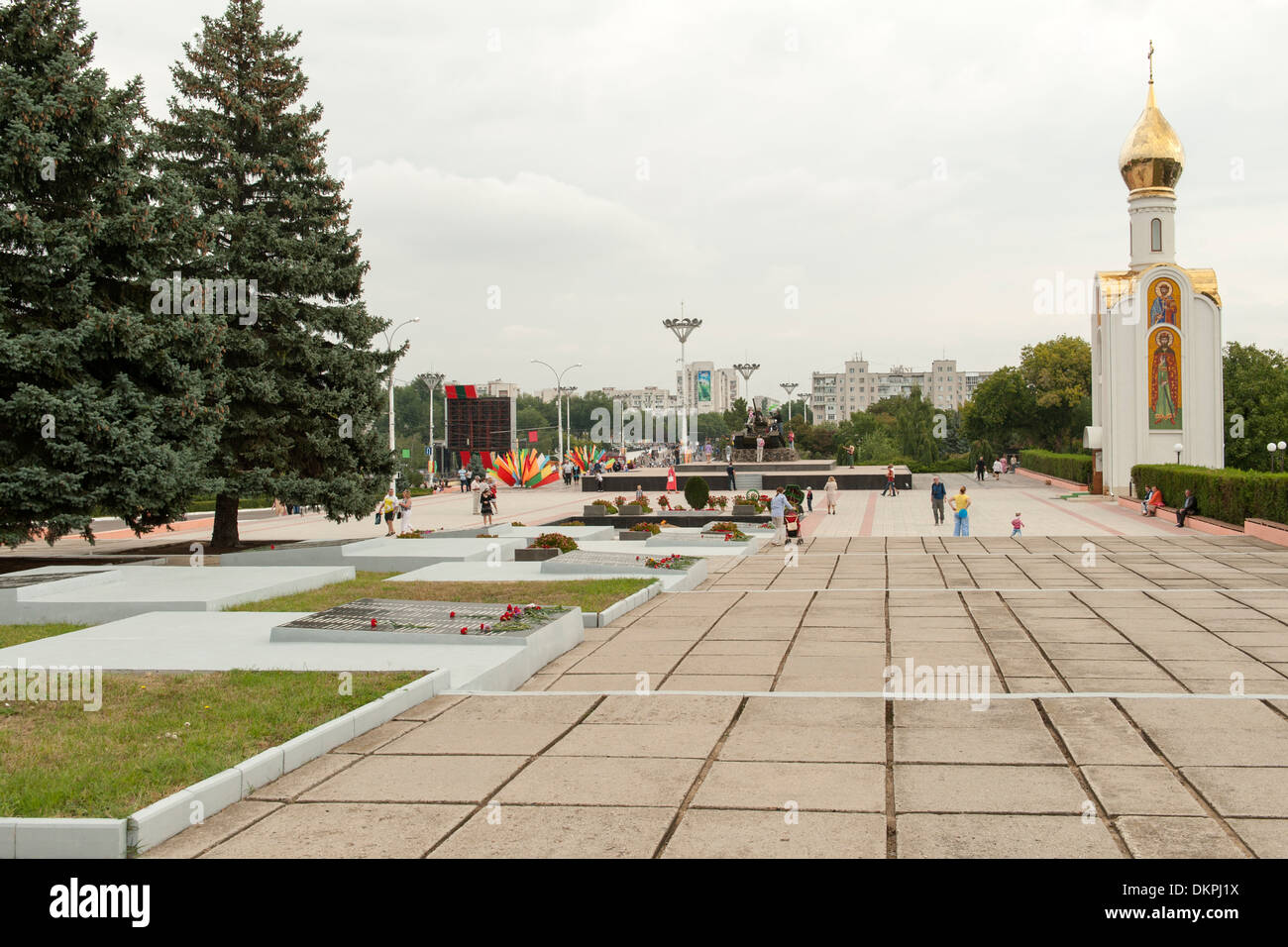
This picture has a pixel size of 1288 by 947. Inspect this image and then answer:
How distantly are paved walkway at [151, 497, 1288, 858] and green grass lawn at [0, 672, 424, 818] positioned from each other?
0.47m

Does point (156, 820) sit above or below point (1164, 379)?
below

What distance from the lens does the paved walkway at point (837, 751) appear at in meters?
5.57

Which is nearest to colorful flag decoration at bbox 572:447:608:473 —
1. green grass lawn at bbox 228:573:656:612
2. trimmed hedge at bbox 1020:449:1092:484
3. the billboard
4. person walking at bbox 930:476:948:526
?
the billboard

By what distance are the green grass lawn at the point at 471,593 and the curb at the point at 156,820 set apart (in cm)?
703

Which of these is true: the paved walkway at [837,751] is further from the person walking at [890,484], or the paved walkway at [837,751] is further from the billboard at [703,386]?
the billboard at [703,386]

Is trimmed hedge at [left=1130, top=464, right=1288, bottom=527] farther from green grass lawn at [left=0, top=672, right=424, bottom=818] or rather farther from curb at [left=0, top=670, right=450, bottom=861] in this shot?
curb at [left=0, top=670, right=450, bottom=861]

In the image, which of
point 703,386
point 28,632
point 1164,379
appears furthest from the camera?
point 703,386

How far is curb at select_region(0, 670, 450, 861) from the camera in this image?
17.7ft

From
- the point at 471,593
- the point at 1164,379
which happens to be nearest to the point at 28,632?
the point at 471,593

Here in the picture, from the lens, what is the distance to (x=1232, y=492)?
1094 inches

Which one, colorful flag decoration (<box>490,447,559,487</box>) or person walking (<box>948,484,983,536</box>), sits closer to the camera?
person walking (<box>948,484,983,536</box>)

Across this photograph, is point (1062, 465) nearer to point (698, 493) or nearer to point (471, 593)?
point (698, 493)

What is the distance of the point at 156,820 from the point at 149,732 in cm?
209
